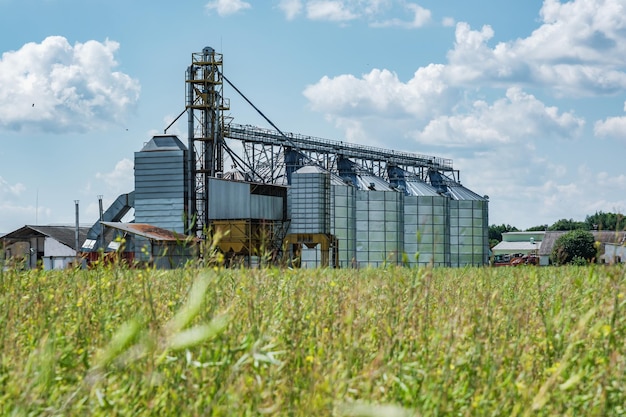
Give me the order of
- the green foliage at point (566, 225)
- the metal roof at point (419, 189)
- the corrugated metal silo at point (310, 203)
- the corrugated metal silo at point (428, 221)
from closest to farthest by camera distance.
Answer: the corrugated metal silo at point (310, 203)
the corrugated metal silo at point (428, 221)
the metal roof at point (419, 189)
the green foliage at point (566, 225)

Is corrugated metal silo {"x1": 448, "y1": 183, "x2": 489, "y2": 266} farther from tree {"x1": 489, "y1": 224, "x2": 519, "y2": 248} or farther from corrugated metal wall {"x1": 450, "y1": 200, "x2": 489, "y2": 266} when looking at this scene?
tree {"x1": 489, "y1": 224, "x2": 519, "y2": 248}

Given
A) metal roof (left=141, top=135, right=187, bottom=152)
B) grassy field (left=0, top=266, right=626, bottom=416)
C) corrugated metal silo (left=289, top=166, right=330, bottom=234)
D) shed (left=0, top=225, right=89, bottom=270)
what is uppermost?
metal roof (left=141, top=135, right=187, bottom=152)

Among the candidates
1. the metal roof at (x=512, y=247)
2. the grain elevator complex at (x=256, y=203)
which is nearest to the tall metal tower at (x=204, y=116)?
the grain elevator complex at (x=256, y=203)

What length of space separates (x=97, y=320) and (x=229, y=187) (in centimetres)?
3125

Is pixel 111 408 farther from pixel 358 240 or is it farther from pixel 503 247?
pixel 503 247

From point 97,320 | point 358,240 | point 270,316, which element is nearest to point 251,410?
point 270,316

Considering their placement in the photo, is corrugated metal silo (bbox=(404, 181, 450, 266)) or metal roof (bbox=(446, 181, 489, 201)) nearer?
corrugated metal silo (bbox=(404, 181, 450, 266))

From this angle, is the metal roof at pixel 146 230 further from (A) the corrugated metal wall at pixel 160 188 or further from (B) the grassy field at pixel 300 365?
Answer: (B) the grassy field at pixel 300 365

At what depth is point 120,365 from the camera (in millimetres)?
4609

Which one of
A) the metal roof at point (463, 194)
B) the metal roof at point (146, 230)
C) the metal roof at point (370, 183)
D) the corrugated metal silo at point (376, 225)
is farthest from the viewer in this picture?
the metal roof at point (463, 194)

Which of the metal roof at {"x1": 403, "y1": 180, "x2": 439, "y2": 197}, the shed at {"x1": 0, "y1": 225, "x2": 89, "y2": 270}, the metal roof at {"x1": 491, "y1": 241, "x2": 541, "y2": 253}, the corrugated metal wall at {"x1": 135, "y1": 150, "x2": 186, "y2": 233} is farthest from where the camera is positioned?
the metal roof at {"x1": 491, "y1": 241, "x2": 541, "y2": 253}

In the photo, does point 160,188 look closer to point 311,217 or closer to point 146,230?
point 146,230

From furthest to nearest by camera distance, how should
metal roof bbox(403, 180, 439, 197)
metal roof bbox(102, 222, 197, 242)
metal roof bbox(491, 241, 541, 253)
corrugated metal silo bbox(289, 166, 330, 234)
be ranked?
metal roof bbox(491, 241, 541, 253) → metal roof bbox(403, 180, 439, 197) → corrugated metal silo bbox(289, 166, 330, 234) → metal roof bbox(102, 222, 197, 242)

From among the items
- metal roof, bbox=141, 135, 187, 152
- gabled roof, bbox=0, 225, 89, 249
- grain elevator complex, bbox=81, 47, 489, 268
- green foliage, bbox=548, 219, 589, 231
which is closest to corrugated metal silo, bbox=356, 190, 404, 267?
grain elevator complex, bbox=81, 47, 489, 268
